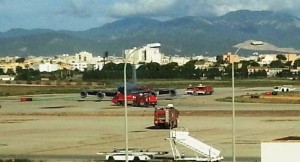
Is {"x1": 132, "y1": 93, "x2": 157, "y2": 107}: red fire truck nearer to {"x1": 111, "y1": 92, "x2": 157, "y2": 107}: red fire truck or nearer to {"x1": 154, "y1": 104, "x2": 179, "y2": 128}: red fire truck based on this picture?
{"x1": 111, "y1": 92, "x2": 157, "y2": 107}: red fire truck

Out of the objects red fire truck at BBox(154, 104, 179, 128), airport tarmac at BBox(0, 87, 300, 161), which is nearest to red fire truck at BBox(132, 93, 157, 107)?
airport tarmac at BBox(0, 87, 300, 161)

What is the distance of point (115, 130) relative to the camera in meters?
75.9

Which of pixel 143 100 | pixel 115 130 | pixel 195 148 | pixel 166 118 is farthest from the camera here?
pixel 143 100

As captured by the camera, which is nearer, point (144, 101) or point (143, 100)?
point (143, 100)

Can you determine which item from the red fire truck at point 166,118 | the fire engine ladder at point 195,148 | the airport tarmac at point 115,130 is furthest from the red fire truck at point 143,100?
the fire engine ladder at point 195,148

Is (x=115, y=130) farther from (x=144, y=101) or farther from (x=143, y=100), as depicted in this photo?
(x=144, y=101)

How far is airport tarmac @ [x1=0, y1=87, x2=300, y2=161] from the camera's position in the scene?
57219 millimetres

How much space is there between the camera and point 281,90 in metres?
162

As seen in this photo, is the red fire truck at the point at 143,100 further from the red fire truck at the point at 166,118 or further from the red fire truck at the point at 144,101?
the red fire truck at the point at 166,118

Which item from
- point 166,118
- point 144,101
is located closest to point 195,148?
point 166,118

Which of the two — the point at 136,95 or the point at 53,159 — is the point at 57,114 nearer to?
the point at 136,95

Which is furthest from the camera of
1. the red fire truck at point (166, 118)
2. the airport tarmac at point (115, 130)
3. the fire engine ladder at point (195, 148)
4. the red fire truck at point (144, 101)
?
the red fire truck at point (144, 101)

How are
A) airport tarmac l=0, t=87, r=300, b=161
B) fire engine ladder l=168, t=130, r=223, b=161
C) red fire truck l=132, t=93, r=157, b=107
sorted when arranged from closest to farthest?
1. fire engine ladder l=168, t=130, r=223, b=161
2. airport tarmac l=0, t=87, r=300, b=161
3. red fire truck l=132, t=93, r=157, b=107

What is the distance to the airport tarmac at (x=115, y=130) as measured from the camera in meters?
57.2
